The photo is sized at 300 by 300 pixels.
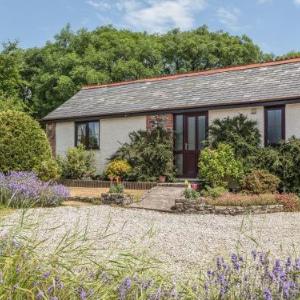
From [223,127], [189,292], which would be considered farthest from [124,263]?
[223,127]

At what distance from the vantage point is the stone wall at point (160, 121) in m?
19.9

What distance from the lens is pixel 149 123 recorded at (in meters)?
20.5

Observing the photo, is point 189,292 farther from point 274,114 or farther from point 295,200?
point 274,114

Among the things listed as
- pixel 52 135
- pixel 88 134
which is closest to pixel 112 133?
pixel 88 134

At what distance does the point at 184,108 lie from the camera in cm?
1920

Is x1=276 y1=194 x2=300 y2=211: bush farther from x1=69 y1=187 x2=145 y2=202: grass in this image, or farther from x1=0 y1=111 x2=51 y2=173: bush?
x1=0 y1=111 x2=51 y2=173: bush

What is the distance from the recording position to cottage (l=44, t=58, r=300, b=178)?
690 inches

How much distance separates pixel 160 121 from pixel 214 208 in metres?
7.14

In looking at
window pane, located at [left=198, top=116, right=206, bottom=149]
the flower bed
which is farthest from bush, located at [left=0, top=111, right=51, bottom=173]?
the flower bed

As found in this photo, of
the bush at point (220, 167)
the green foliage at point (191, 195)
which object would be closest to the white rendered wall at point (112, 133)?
the bush at point (220, 167)

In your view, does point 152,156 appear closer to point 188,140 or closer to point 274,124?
point 188,140

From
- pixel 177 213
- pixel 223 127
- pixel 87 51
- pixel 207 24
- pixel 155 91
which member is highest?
pixel 207 24

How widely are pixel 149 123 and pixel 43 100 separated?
18.5 m

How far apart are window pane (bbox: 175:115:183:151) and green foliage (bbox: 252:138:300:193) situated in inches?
164
